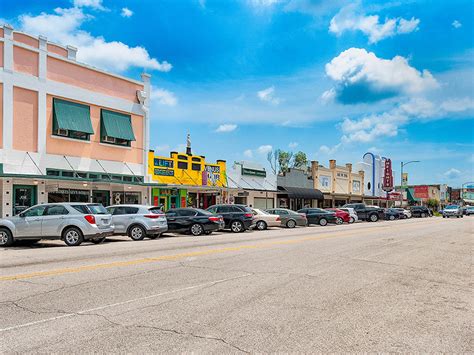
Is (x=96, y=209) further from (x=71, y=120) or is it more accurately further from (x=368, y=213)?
(x=368, y=213)

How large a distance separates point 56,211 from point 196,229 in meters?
7.55

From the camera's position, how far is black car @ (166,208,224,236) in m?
21.5

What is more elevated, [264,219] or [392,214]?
[264,219]

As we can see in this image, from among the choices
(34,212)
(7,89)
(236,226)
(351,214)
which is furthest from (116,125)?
(351,214)

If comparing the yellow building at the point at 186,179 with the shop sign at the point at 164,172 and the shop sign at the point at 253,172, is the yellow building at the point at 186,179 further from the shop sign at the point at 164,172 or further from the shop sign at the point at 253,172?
the shop sign at the point at 253,172

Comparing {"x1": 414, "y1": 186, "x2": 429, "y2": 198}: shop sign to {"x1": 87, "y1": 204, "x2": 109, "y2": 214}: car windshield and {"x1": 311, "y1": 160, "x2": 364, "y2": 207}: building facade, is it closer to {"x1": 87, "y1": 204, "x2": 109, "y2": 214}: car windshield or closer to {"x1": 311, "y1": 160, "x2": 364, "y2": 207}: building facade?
{"x1": 311, "y1": 160, "x2": 364, "y2": 207}: building facade

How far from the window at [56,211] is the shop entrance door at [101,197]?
11664mm

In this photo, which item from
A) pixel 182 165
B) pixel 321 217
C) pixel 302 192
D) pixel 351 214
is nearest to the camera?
pixel 182 165

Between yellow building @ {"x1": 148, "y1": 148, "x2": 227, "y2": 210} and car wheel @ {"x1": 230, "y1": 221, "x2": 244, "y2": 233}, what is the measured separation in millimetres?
6431

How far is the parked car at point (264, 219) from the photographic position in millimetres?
27594

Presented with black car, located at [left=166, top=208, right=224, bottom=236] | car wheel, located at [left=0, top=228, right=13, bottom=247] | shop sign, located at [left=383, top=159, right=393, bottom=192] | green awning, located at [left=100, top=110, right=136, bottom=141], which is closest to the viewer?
car wheel, located at [left=0, top=228, right=13, bottom=247]

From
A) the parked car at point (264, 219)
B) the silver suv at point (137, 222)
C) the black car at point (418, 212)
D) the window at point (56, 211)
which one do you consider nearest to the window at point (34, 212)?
the window at point (56, 211)

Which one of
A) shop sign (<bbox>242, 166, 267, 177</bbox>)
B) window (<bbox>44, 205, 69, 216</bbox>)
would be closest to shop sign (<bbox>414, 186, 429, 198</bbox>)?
shop sign (<bbox>242, 166, 267, 177</bbox>)

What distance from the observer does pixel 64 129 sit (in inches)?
998
